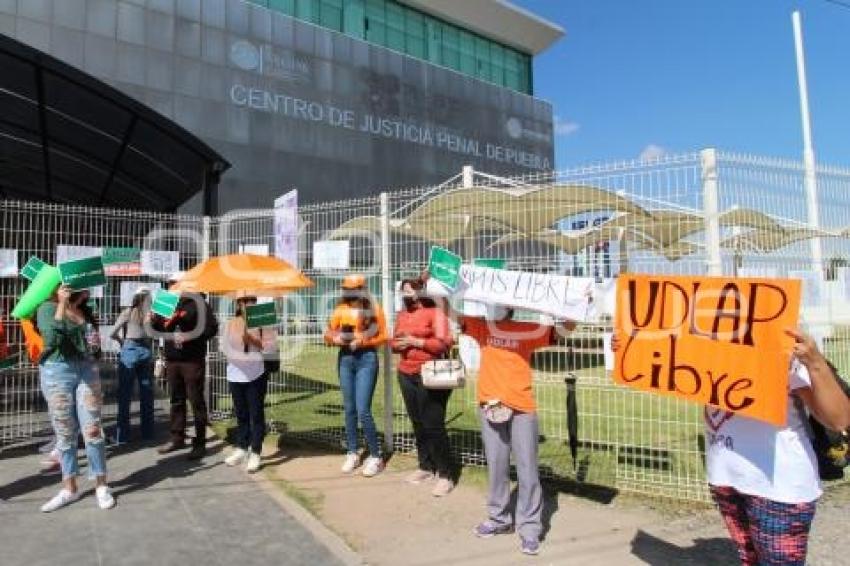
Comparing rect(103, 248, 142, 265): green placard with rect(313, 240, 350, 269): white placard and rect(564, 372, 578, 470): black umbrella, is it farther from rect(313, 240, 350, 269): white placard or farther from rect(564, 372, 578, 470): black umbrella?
rect(564, 372, 578, 470): black umbrella

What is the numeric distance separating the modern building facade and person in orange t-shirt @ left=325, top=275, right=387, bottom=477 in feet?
52.4

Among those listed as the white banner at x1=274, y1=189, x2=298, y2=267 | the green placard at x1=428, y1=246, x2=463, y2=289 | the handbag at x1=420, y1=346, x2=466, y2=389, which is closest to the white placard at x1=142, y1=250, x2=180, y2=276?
the white banner at x1=274, y1=189, x2=298, y2=267

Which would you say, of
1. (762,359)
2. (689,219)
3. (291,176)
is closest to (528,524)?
(762,359)

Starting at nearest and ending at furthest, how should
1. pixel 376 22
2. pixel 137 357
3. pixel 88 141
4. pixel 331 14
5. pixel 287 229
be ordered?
pixel 287 229 < pixel 137 357 < pixel 88 141 < pixel 331 14 < pixel 376 22

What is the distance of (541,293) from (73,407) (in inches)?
157

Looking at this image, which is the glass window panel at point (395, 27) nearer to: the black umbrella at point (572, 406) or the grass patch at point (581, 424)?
the grass patch at point (581, 424)

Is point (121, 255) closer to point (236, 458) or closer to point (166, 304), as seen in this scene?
point (166, 304)

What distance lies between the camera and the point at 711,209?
5855mm

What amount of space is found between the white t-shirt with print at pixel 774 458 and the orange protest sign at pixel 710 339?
84mm

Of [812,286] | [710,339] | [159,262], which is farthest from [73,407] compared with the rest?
[812,286]

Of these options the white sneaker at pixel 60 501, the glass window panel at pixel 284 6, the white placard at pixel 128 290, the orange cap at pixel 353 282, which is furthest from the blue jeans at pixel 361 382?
the glass window panel at pixel 284 6

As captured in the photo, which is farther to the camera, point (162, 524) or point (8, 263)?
point (8, 263)

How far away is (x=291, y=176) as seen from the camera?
3059 centimetres

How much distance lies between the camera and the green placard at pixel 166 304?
8000 mm
